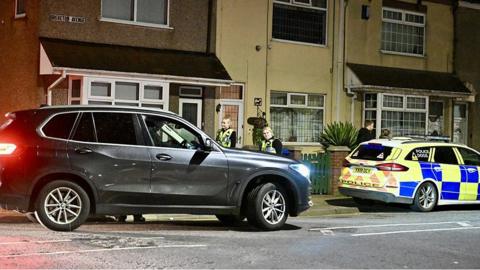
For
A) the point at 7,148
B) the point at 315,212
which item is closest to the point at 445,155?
the point at 315,212

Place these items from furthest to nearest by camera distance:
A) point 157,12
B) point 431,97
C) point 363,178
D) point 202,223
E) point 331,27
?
point 431,97, point 331,27, point 157,12, point 363,178, point 202,223

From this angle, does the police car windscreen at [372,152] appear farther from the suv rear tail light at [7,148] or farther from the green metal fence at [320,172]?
the suv rear tail light at [7,148]

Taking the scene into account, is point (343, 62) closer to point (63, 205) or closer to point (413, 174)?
point (413, 174)

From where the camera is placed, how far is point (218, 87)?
58.0 feet

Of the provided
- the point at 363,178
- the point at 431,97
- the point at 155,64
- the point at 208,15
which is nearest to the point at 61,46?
the point at 155,64

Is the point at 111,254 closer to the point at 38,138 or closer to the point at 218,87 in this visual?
the point at 38,138

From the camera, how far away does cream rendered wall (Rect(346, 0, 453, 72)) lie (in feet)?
67.1

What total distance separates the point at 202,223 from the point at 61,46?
22.7 feet

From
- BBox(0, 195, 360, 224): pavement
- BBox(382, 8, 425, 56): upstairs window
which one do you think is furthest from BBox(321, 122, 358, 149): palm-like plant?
BBox(382, 8, 425, 56): upstairs window

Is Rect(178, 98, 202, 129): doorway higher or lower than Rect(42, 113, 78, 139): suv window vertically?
higher

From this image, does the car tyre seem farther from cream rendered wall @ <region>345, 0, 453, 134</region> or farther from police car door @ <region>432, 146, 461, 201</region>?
cream rendered wall @ <region>345, 0, 453, 134</region>

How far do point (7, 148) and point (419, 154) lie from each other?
8.40 metres

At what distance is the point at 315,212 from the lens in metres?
12.9

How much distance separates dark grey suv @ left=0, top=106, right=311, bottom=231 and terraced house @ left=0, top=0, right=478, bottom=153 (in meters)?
5.64
